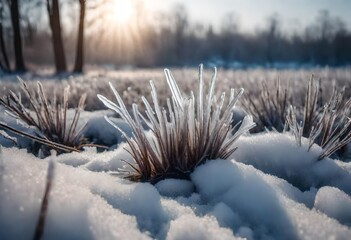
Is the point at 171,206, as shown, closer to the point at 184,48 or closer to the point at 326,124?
the point at 326,124

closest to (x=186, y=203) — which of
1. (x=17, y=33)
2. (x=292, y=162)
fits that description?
(x=292, y=162)

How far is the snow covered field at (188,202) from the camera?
1.01m

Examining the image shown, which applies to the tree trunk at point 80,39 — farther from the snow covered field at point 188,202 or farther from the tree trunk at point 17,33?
the snow covered field at point 188,202

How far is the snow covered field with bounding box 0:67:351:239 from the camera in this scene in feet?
3.30

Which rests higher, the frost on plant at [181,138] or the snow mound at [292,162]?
the frost on plant at [181,138]

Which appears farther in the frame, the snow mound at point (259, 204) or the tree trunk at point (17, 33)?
the tree trunk at point (17, 33)

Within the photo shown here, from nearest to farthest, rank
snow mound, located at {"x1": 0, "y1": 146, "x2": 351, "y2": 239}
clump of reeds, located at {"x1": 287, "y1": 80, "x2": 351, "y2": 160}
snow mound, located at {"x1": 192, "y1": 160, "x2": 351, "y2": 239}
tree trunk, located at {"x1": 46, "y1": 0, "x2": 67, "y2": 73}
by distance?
snow mound, located at {"x1": 0, "y1": 146, "x2": 351, "y2": 239}, snow mound, located at {"x1": 192, "y1": 160, "x2": 351, "y2": 239}, clump of reeds, located at {"x1": 287, "y1": 80, "x2": 351, "y2": 160}, tree trunk, located at {"x1": 46, "y1": 0, "x2": 67, "y2": 73}

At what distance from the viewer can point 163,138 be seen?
1571 millimetres

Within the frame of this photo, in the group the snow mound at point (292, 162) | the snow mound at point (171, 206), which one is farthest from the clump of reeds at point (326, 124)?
the snow mound at point (171, 206)

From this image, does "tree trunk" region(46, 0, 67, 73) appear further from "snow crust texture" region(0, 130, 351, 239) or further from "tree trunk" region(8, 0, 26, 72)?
"snow crust texture" region(0, 130, 351, 239)

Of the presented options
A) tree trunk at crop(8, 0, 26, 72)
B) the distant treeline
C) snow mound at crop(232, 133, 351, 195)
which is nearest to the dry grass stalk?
snow mound at crop(232, 133, 351, 195)

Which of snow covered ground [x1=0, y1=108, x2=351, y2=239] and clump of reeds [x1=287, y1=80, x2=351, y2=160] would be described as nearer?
snow covered ground [x1=0, y1=108, x2=351, y2=239]

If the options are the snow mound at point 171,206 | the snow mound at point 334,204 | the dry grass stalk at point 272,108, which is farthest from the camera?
the dry grass stalk at point 272,108

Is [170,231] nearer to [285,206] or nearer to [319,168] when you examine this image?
[285,206]
